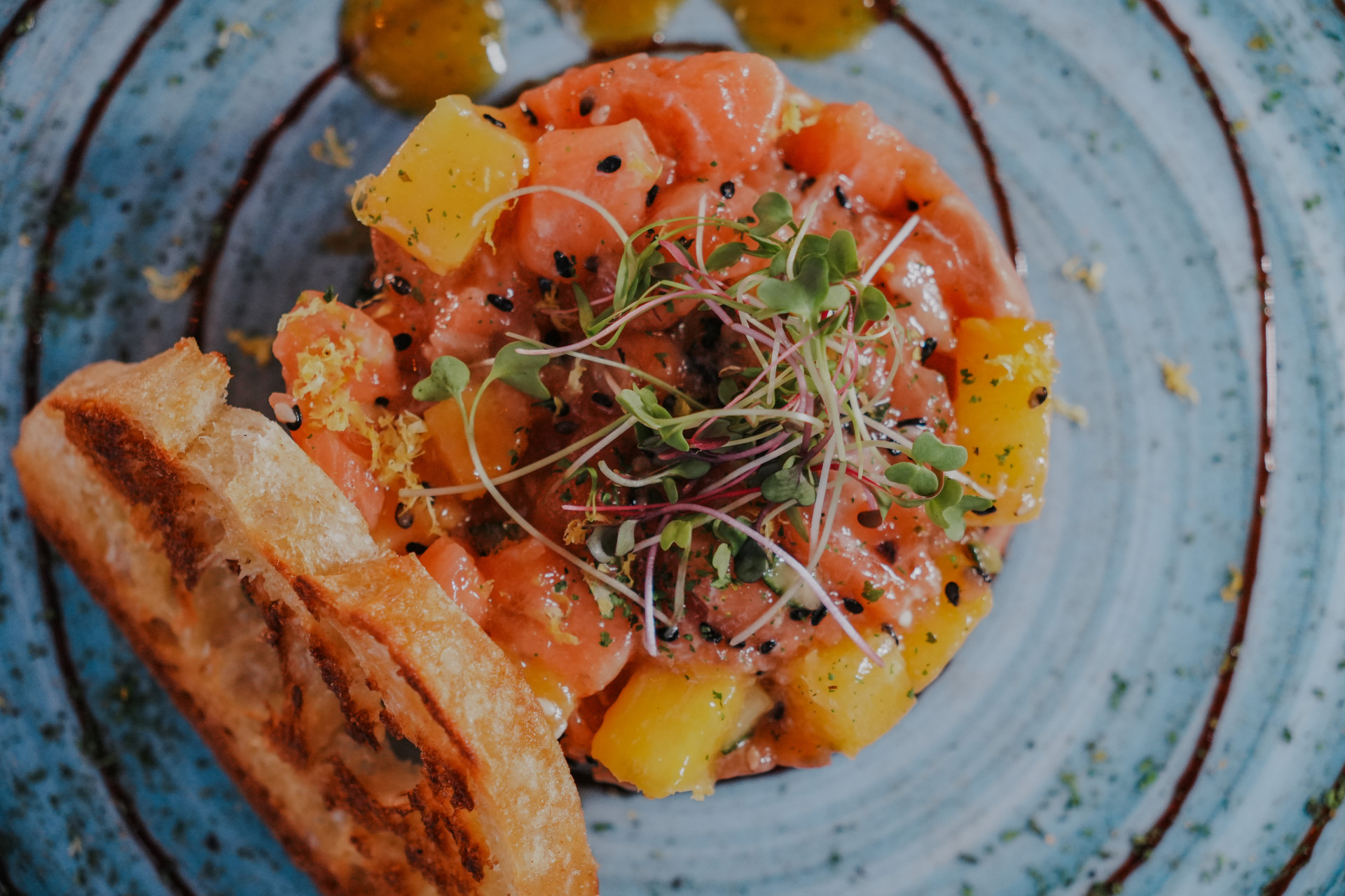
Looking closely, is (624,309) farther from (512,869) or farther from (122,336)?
(122,336)

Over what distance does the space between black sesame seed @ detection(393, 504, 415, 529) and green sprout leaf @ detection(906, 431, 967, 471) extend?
1.35 meters

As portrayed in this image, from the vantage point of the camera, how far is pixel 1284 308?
128 inches

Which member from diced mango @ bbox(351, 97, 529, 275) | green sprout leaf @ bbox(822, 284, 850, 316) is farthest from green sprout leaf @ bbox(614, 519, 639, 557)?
diced mango @ bbox(351, 97, 529, 275)

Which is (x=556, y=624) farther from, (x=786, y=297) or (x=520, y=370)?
(x=786, y=297)

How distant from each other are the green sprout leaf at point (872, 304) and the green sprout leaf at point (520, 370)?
839 millimetres

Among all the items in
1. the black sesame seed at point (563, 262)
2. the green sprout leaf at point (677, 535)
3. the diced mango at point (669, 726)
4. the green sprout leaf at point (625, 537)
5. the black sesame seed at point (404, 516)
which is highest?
the black sesame seed at point (563, 262)

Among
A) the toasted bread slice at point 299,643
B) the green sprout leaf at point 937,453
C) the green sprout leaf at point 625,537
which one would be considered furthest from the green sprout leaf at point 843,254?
the toasted bread slice at point 299,643

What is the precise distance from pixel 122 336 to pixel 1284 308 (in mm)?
4276

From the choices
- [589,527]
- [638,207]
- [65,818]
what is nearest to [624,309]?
[638,207]

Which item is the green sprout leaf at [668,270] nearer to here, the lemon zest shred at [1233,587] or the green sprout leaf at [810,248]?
the green sprout leaf at [810,248]

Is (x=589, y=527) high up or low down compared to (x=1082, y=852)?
up

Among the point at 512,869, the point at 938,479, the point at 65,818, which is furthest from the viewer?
the point at 65,818

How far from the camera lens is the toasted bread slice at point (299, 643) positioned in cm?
202

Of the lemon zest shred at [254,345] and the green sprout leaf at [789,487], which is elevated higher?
the green sprout leaf at [789,487]
